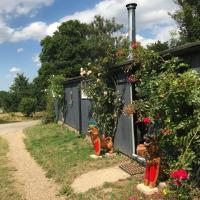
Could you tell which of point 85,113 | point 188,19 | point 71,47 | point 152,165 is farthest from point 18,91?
point 152,165

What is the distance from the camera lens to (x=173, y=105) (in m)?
6.84

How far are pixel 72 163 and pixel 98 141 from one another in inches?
38.6

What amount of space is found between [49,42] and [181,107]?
36584mm

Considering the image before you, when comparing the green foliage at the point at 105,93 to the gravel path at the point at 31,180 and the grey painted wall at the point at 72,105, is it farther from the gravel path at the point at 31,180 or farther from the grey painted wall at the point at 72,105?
the grey painted wall at the point at 72,105

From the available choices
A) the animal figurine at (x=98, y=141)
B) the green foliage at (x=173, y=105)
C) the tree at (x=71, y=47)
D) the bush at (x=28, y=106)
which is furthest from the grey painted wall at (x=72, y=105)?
the tree at (x=71, y=47)

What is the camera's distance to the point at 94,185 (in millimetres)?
8023

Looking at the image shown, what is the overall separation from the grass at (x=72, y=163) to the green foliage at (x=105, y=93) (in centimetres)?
101

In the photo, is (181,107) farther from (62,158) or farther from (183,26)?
(183,26)

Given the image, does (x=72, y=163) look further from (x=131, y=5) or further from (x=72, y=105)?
(x=72, y=105)

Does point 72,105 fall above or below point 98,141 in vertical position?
above

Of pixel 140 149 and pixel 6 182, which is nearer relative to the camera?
pixel 6 182

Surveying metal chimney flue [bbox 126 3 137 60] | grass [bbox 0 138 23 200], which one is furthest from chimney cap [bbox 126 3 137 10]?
grass [bbox 0 138 23 200]

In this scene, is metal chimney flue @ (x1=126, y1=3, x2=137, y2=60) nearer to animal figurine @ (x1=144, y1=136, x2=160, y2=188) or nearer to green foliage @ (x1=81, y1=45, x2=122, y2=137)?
green foliage @ (x1=81, y1=45, x2=122, y2=137)

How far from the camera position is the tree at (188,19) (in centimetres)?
2791
